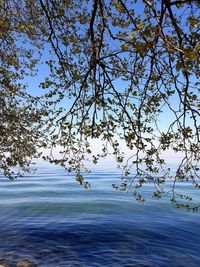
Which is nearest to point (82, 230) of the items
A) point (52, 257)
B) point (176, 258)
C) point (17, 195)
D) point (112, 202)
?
point (52, 257)

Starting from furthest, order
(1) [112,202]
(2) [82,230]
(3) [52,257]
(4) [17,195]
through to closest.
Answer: (4) [17,195]
(1) [112,202]
(2) [82,230]
(3) [52,257]

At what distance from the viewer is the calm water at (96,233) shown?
14883 millimetres

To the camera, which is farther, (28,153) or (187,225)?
(187,225)

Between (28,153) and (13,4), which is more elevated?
(13,4)

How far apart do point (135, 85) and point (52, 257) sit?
10645 millimetres

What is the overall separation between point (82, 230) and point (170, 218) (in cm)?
893

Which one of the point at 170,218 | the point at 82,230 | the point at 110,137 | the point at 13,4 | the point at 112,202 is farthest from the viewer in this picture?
the point at 112,202

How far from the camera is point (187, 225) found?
23031 millimetres

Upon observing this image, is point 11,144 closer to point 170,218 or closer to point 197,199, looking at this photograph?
point 170,218

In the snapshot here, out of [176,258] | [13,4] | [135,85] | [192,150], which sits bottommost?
[176,258]

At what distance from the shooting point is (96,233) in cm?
1962

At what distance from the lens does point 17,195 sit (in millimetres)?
37406

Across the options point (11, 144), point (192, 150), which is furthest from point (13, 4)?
point (192, 150)

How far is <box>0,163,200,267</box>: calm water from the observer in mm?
14883
